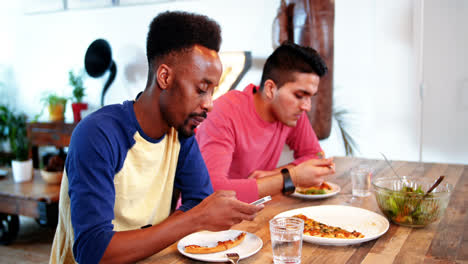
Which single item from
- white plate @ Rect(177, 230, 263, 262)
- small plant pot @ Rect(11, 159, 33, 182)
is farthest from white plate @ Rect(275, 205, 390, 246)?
small plant pot @ Rect(11, 159, 33, 182)

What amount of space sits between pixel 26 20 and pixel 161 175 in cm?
478

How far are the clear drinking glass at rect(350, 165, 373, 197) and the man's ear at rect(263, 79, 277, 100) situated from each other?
58cm

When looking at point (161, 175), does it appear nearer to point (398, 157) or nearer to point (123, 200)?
point (123, 200)

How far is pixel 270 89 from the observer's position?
1.99 metres

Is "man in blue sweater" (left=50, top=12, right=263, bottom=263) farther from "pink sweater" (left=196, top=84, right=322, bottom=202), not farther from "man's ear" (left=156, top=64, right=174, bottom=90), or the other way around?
"pink sweater" (left=196, top=84, right=322, bottom=202)

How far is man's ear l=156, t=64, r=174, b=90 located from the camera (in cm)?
116

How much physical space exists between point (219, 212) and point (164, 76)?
1.37 ft

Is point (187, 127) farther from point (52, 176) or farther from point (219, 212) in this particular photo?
point (52, 176)

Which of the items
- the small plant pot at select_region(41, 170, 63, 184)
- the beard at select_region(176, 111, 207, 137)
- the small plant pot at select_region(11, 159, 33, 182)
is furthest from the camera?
the small plant pot at select_region(11, 159, 33, 182)

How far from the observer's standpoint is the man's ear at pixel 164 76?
116cm

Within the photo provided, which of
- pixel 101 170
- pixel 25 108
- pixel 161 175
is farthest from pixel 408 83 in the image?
pixel 25 108

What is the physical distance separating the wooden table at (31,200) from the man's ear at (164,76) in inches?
76.3

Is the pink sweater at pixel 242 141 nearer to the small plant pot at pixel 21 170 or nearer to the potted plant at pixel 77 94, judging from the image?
the small plant pot at pixel 21 170

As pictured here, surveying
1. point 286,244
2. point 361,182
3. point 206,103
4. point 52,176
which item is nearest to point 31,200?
point 52,176
